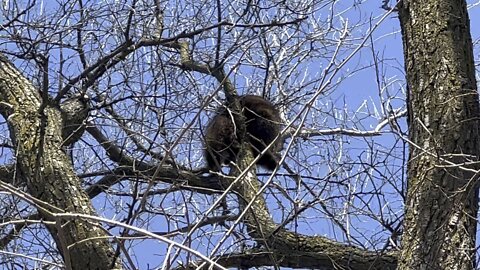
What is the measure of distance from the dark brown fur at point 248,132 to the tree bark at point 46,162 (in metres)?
0.87

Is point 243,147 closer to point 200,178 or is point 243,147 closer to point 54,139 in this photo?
point 200,178

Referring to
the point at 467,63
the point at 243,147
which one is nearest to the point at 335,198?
the point at 243,147

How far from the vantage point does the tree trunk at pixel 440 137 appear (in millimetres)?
3307

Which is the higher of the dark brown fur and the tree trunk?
the dark brown fur

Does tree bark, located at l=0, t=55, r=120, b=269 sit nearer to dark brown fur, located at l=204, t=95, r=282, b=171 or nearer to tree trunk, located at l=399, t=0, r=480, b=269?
dark brown fur, located at l=204, t=95, r=282, b=171

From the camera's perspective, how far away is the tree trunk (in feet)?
10.8

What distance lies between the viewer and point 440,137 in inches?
137

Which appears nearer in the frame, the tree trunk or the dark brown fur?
the tree trunk

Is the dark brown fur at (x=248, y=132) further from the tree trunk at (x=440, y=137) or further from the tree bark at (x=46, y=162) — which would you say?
the tree trunk at (x=440, y=137)

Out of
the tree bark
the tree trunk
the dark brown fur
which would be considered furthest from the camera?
the dark brown fur

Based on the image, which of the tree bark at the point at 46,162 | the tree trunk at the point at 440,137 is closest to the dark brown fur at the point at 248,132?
the tree bark at the point at 46,162

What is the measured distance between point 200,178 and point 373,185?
0.99m

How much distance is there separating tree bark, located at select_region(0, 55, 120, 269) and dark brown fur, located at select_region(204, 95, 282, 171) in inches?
34.4

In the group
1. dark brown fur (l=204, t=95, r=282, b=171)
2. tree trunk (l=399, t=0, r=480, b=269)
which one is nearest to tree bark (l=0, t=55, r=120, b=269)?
dark brown fur (l=204, t=95, r=282, b=171)
